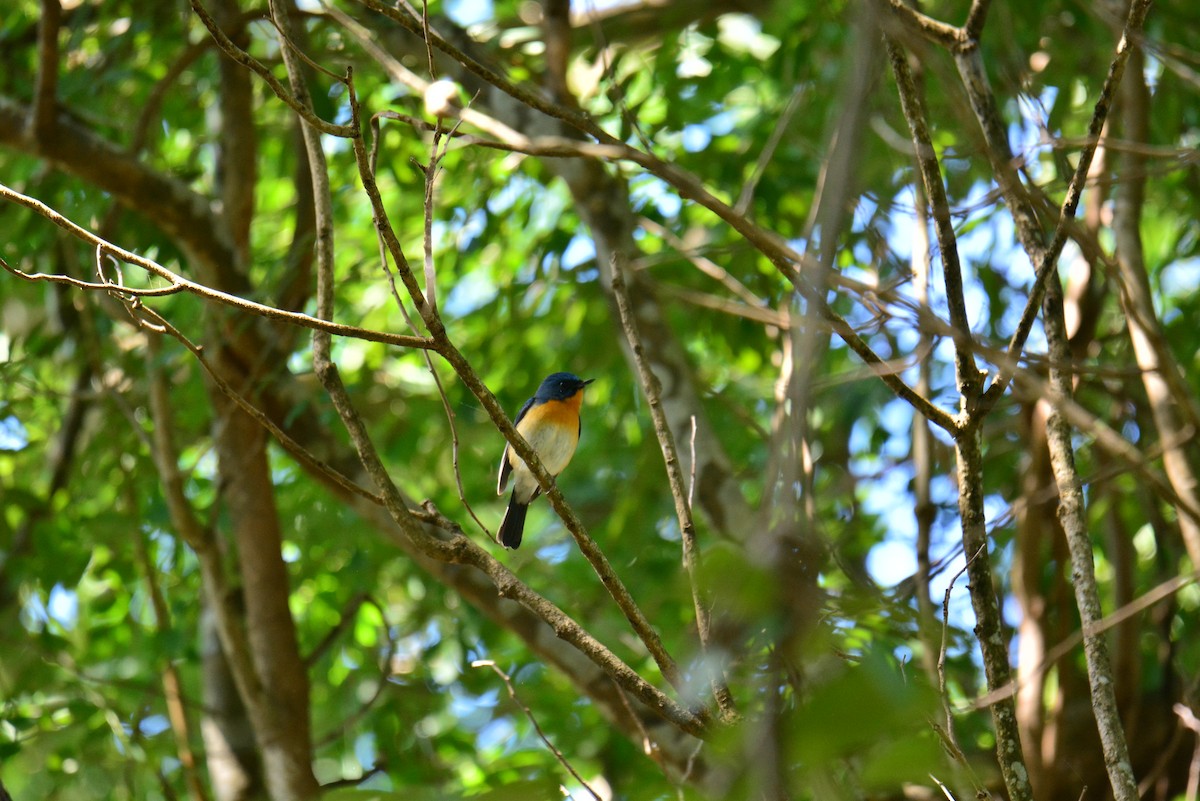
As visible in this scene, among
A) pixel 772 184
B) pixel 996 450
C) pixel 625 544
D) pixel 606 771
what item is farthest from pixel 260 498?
pixel 996 450

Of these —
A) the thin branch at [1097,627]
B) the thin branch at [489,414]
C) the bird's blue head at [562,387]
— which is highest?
the bird's blue head at [562,387]

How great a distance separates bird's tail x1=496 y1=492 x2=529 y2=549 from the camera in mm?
5746

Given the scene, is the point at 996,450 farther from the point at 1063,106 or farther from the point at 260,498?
the point at 260,498

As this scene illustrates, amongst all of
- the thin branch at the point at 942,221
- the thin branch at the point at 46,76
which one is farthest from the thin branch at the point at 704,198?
the thin branch at the point at 46,76

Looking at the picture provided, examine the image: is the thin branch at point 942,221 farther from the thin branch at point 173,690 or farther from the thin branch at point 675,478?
the thin branch at point 173,690

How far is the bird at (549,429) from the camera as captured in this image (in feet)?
18.3

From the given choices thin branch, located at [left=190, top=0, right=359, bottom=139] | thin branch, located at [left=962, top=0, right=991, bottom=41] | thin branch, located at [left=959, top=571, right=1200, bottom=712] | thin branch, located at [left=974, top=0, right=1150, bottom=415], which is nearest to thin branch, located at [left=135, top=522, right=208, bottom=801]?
thin branch, located at [left=190, top=0, right=359, bottom=139]

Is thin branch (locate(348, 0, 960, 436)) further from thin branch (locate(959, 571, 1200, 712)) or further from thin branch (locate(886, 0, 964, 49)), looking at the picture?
thin branch (locate(886, 0, 964, 49))

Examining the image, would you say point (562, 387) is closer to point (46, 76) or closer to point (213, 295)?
point (46, 76)

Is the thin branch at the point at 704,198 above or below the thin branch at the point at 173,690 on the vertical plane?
below

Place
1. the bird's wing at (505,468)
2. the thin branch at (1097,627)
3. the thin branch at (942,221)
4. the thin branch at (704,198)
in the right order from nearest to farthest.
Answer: the thin branch at (704,198) → the thin branch at (1097,627) → the thin branch at (942,221) → the bird's wing at (505,468)

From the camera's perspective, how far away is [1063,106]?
16.7 feet

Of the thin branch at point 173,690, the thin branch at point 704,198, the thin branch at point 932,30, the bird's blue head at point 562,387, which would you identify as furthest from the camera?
the bird's blue head at point 562,387

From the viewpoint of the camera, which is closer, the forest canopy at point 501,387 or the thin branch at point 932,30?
the thin branch at point 932,30
